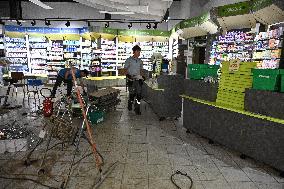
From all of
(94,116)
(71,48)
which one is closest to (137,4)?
(71,48)

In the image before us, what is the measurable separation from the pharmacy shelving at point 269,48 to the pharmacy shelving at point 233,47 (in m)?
0.37

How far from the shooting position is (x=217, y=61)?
411 inches

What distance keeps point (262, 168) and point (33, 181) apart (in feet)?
11.2

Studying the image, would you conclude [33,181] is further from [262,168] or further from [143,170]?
[262,168]

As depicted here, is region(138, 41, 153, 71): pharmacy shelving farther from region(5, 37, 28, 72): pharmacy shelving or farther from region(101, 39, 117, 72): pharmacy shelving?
region(5, 37, 28, 72): pharmacy shelving

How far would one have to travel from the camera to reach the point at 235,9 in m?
8.62

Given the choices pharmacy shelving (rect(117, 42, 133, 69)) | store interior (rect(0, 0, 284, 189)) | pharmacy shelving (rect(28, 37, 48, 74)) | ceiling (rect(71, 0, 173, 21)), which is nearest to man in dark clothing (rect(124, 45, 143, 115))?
store interior (rect(0, 0, 284, 189))

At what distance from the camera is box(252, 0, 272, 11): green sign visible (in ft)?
22.1

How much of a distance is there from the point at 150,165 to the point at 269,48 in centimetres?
617

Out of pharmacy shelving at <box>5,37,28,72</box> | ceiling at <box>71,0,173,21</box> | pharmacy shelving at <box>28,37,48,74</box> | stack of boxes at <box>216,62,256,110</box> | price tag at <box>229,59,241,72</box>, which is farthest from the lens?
pharmacy shelving at <box>28,37,48,74</box>

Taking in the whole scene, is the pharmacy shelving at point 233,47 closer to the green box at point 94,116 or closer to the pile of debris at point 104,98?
the pile of debris at point 104,98

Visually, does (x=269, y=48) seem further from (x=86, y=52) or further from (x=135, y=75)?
(x=86, y=52)

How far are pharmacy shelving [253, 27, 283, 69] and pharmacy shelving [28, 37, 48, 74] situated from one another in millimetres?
13551

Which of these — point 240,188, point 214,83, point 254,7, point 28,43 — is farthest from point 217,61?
point 28,43
